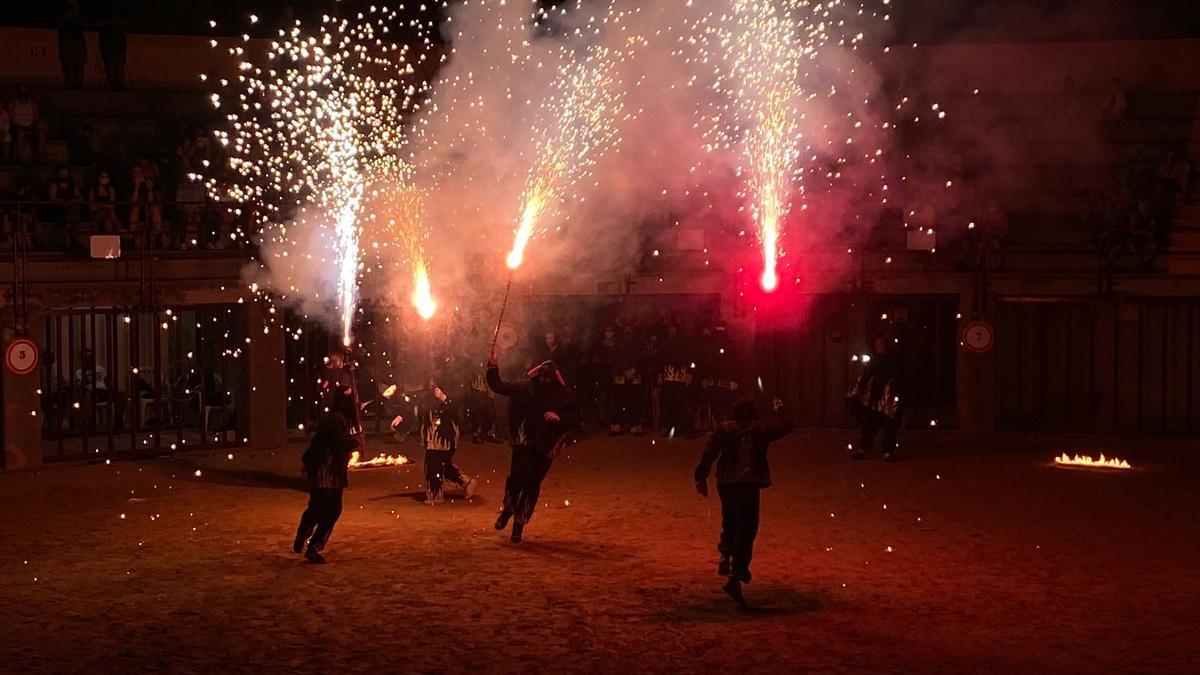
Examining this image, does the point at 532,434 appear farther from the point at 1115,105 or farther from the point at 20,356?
the point at 1115,105

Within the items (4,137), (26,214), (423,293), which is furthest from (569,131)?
(4,137)

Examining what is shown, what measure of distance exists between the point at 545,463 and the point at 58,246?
11782 mm

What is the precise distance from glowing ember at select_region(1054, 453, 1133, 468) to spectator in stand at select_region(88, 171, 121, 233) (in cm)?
1399

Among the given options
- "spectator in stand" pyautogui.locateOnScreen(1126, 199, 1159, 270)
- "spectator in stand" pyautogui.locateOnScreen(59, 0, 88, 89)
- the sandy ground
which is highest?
"spectator in stand" pyautogui.locateOnScreen(59, 0, 88, 89)

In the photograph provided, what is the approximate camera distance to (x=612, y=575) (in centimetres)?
1239

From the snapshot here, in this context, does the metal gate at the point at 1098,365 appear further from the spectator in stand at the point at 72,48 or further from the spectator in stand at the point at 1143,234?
the spectator in stand at the point at 72,48

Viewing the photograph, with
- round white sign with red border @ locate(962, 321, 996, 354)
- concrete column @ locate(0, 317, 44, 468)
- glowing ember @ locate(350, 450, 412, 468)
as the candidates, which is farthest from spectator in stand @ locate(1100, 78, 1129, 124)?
concrete column @ locate(0, 317, 44, 468)

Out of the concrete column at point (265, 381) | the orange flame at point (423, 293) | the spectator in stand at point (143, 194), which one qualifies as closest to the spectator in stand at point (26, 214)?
the spectator in stand at point (143, 194)

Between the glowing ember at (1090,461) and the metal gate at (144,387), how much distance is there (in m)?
11.8

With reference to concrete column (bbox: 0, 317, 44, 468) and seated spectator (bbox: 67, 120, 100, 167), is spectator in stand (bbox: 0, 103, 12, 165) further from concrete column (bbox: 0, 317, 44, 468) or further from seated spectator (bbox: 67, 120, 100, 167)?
concrete column (bbox: 0, 317, 44, 468)

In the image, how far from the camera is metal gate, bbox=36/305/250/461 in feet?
66.4

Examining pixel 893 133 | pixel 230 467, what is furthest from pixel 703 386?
pixel 230 467

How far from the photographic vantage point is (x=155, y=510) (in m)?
16.1

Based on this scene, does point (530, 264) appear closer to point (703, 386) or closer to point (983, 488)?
point (703, 386)
